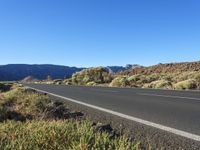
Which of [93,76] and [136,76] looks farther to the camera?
[93,76]

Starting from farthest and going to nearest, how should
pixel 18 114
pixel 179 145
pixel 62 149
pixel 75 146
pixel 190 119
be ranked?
pixel 18 114, pixel 190 119, pixel 179 145, pixel 62 149, pixel 75 146

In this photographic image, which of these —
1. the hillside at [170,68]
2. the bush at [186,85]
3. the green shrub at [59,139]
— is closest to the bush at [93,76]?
the hillside at [170,68]

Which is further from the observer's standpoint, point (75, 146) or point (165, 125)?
point (165, 125)

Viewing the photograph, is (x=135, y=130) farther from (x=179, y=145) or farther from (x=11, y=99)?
(x=11, y=99)

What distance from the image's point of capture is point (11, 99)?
15414mm

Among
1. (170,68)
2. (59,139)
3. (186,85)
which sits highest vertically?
(170,68)

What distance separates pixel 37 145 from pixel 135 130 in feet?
10.1

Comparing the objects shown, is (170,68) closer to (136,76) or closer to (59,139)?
(136,76)

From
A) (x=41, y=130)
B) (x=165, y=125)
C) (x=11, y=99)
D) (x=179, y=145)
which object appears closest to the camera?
(x=41, y=130)

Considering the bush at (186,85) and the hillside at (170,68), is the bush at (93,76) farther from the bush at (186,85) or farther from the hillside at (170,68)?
the bush at (186,85)

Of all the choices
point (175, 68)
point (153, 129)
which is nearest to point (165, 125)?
point (153, 129)

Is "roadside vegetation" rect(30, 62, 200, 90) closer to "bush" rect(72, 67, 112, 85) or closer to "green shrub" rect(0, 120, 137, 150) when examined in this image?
"bush" rect(72, 67, 112, 85)

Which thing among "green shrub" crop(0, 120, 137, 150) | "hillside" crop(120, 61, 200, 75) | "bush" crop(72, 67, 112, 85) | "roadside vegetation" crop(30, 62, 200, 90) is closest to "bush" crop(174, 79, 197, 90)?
"roadside vegetation" crop(30, 62, 200, 90)

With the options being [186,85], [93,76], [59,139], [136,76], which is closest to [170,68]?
[93,76]
